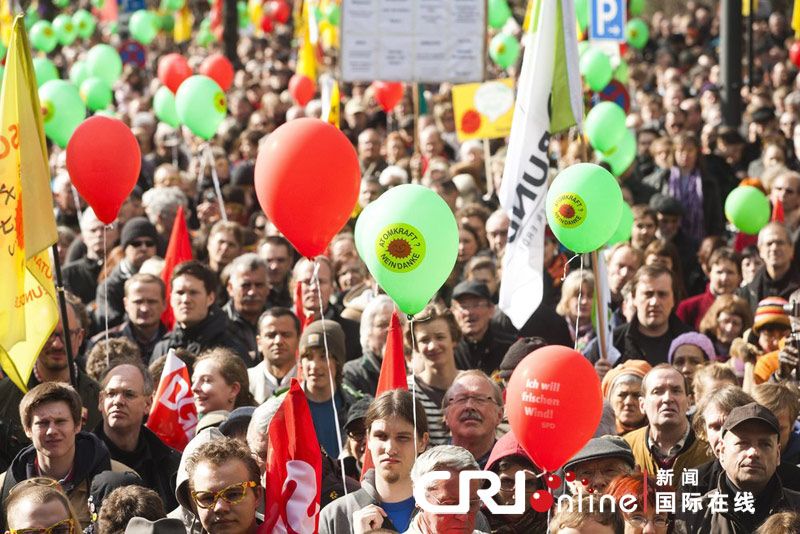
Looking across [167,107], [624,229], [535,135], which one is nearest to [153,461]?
[535,135]

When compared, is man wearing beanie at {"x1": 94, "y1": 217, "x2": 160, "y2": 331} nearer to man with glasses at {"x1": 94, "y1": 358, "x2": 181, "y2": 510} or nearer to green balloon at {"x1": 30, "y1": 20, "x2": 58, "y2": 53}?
man with glasses at {"x1": 94, "y1": 358, "x2": 181, "y2": 510}

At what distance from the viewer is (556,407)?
579 centimetres

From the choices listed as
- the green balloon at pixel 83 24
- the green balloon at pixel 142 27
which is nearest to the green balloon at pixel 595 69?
the green balloon at pixel 142 27

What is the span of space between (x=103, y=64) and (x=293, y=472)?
12.2m

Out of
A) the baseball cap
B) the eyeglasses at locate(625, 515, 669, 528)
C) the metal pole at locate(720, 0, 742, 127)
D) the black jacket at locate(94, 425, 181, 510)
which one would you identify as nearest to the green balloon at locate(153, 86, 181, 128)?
the metal pole at locate(720, 0, 742, 127)

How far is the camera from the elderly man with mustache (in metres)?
6.61

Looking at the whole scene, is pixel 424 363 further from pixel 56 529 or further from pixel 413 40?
pixel 413 40

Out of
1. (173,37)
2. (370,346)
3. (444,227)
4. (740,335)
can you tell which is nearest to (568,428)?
(444,227)

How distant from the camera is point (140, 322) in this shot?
29.4 ft

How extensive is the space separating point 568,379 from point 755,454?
2.50 feet

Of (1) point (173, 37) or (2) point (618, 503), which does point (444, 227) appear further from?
(1) point (173, 37)

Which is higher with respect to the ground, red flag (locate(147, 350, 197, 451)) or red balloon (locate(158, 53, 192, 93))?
red balloon (locate(158, 53, 192, 93))

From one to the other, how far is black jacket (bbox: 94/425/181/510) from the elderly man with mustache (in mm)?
1191

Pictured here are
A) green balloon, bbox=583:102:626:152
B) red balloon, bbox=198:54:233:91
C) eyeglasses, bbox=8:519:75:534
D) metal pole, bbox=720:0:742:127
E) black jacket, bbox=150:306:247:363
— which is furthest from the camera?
red balloon, bbox=198:54:233:91
